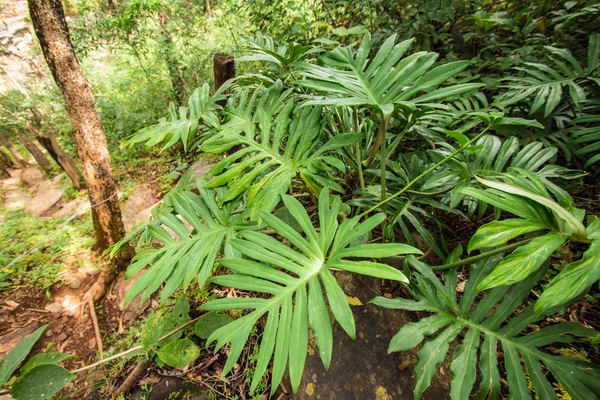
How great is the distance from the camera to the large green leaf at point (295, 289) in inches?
30.9

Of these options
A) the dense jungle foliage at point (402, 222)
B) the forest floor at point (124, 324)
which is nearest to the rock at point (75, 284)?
the forest floor at point (124, 324)

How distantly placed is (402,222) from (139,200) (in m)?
3.39

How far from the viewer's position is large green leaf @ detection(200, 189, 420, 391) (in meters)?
0.79

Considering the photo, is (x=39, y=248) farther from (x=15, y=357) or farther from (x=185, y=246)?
(x=185, y=246)

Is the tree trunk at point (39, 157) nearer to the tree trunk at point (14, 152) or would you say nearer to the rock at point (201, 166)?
the tree trunk at point (14, 152)

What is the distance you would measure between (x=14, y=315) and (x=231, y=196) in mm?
2498

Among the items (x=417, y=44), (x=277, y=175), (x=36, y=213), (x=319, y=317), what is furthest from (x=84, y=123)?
(x=417, y=44)

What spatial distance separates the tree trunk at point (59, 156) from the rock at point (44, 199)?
311 millimetres

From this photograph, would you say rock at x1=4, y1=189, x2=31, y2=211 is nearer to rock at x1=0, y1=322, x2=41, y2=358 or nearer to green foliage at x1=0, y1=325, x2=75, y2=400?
rock at x1=0, y1=322, x2=41, y2=358

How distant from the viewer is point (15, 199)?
397cm

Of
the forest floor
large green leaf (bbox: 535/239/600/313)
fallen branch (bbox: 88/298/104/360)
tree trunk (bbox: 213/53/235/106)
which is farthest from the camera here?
tree trunk (bbox: 213/53/235/106)

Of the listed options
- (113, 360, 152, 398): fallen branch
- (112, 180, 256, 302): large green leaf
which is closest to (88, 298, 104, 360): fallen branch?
(113, 360, 152, 398): fallen branch

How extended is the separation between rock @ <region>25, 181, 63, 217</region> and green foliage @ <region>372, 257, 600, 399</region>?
4500 mm

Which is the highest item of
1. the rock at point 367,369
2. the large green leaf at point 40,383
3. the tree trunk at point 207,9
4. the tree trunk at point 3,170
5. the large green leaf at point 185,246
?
the tree trunk at point 207,9
